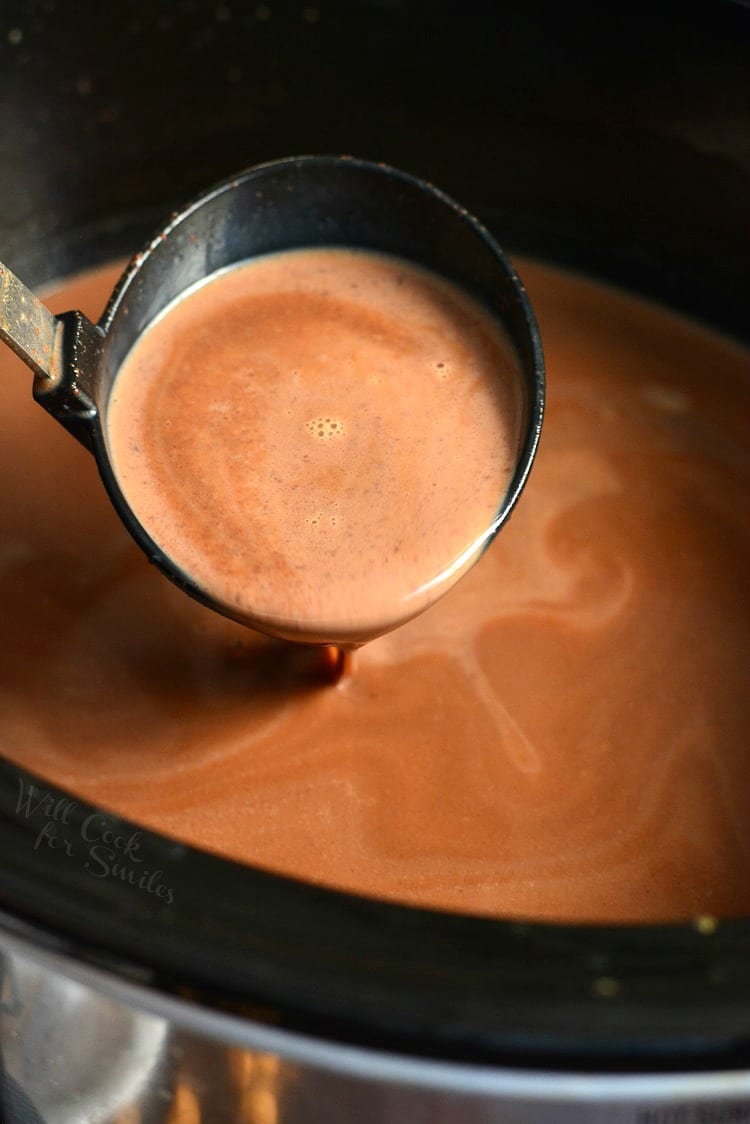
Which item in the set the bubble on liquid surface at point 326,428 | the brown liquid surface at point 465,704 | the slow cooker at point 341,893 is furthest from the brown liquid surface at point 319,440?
the slow cooker at point 341,893

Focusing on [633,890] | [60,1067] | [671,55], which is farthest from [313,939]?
[671,55]

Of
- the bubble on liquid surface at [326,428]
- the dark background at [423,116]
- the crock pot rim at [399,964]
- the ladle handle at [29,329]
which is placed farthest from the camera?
the dark background at [423,116]

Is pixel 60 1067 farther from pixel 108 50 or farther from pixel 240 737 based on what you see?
pixel 108 50

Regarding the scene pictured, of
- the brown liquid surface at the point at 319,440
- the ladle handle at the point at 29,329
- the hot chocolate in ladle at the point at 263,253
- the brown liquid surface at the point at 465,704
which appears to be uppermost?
the ladle handle at the point at 29,329

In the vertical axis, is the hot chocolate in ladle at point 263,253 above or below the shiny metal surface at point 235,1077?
above

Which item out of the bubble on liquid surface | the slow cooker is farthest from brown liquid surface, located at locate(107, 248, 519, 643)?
the slow cooker

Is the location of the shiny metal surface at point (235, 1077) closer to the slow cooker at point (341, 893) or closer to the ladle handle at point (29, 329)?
the slow cooker at point (341, 893)

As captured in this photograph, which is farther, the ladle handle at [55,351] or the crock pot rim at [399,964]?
the ladle handle at [55,351]

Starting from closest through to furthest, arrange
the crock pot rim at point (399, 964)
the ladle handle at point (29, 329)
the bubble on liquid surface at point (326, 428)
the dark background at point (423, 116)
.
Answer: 1. the crock pot rim at point (399, 964)
2. the ladle handle at point (29, 329)
3. the bubble on liquid surface at point (326, 428)
4. the dark background at point (423, 116)
